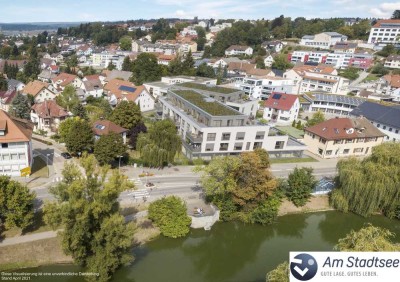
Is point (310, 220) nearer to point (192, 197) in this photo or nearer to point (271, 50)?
point (192, 197)

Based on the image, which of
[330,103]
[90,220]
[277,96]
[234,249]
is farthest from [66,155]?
[330,103]

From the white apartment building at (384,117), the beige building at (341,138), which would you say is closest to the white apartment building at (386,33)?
the white apartment building at (384,117)

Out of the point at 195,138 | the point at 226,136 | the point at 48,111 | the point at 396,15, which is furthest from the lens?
the point at 396,15

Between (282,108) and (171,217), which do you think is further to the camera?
(282,108)

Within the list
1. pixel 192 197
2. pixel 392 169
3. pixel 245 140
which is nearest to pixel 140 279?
pixel 192 197

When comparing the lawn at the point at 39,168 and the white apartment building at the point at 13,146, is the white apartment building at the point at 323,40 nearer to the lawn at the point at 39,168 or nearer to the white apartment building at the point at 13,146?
the lawn at the point at 39,168

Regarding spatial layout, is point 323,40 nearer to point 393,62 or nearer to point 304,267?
point 393,62
